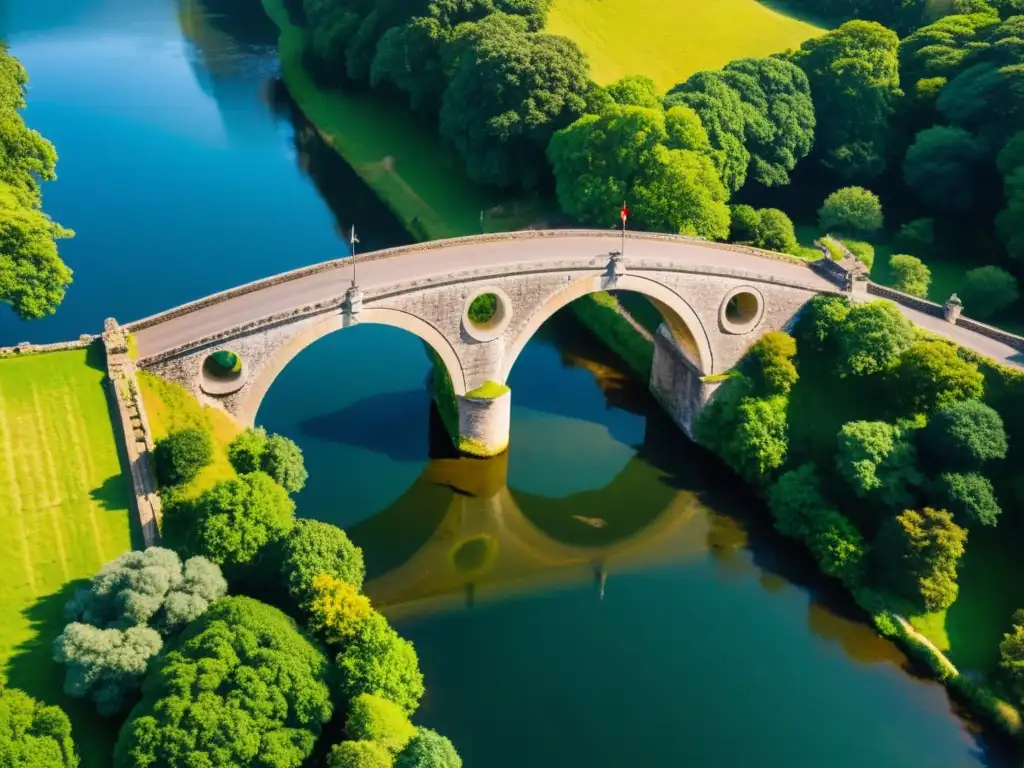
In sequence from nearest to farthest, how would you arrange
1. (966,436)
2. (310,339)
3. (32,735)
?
(32,735) → (966,436) → (310,339)

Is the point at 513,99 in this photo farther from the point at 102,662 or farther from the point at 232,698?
the point at 232,698

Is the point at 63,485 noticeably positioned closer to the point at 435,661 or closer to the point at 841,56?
the point at 435,661

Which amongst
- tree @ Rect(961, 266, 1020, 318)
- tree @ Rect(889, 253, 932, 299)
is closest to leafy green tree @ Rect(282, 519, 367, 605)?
tree @ Rect(889, 253, 932, 299)

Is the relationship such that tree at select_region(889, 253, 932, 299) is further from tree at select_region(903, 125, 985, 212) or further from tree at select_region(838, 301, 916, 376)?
tree at select_region(838, 301, 916, 376)

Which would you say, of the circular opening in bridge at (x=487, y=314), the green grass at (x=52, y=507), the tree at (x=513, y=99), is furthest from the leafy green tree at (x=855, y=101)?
the green grass at (x=52, y=507)

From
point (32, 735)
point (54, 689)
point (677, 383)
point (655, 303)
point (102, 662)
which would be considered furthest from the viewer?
point (677, 383)

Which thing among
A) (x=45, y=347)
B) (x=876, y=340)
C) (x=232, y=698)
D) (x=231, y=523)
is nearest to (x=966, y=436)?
(x=876, y=340)

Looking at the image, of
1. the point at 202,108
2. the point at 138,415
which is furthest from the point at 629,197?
the point at 202,108

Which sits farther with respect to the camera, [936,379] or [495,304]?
[495,304]
